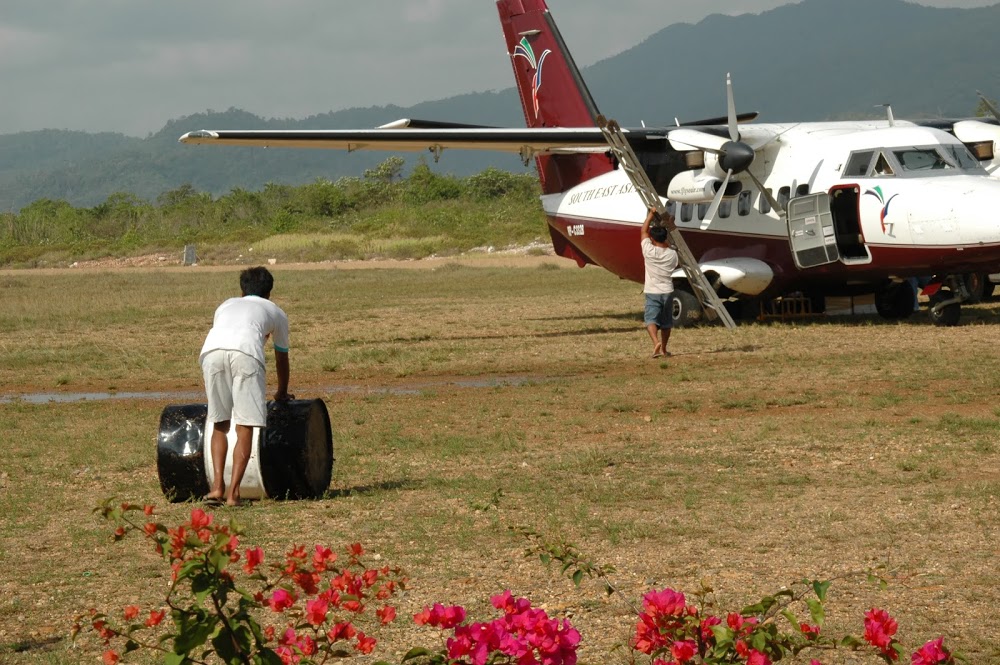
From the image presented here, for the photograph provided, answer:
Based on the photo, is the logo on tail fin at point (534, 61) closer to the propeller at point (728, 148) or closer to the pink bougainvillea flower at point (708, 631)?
the propeller at point (728, 148)

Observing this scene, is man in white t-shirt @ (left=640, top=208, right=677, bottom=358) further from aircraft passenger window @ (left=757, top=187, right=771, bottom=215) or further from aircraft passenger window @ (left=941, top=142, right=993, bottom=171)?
aircraft passenger window @ (left=941, top=142, right=993, bottom=171)

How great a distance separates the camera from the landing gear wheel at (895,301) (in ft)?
65.9

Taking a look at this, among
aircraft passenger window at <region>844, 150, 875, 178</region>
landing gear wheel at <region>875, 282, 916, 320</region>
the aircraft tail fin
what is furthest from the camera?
the aircraft tail fin

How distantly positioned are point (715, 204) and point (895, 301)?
10.8 feet

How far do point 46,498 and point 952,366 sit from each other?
31.8 ft

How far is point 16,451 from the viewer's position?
35.4 ft

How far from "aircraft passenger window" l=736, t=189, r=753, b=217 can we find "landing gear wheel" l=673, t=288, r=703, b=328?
5.18 ft

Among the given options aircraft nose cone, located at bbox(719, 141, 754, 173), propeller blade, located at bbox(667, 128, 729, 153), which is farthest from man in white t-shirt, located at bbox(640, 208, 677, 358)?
propeller blade, located at bbox(667, 128, 729, 153)

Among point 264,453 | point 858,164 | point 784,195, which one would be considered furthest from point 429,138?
point 264,453

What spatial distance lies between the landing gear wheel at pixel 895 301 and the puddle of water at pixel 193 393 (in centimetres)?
780

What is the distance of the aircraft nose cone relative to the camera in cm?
1864

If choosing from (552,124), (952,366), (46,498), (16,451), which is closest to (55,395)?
(16,451)

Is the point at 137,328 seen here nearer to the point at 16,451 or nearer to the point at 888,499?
the point at 16,451

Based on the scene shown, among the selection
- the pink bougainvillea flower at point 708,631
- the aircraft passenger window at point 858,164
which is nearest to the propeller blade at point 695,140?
the aircraft passenger window at point 858,164
